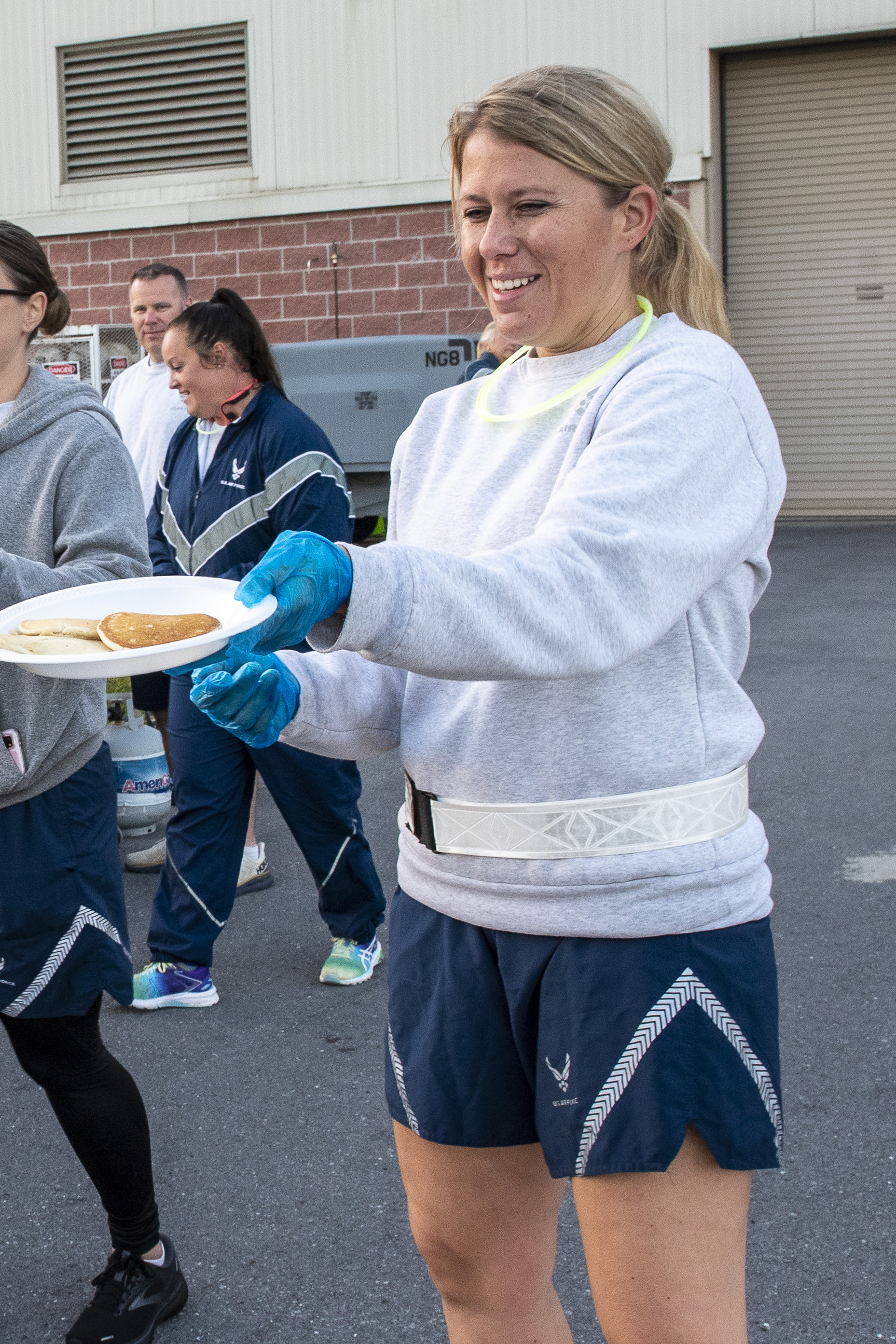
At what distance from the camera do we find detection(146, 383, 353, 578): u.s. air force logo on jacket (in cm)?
416

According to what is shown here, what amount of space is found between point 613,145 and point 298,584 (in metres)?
0.70

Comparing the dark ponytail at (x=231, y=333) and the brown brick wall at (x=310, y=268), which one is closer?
the dark ponytail at (x=231, y=333)

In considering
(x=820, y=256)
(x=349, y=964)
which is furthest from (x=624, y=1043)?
(x=820, y=256)

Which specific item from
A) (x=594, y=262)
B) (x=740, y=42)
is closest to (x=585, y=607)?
(x=594, y=262)

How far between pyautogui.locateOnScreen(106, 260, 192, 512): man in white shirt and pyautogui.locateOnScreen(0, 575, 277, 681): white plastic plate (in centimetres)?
368

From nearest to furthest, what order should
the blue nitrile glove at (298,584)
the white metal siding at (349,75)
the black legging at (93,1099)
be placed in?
the blue nitrile glove at (298,584) < the black legging at (93,1099) < the white metal siding at (349,75)

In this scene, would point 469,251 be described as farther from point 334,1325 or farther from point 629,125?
point 334,1325

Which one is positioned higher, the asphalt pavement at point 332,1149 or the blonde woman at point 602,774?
the blonde woman at point 602,774

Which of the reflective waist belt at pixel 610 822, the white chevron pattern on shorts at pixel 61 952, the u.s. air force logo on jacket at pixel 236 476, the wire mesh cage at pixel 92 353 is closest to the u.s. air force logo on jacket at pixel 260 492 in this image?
the u.s. air force logo on jacket at pixel 236 476

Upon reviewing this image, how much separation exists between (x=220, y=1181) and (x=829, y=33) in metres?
12.5

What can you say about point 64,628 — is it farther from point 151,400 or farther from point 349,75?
point 349,75

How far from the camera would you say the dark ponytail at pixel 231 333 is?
419 cm

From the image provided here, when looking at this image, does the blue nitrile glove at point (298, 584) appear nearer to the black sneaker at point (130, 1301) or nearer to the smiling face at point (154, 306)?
the black sneaker at point (130, 1301)

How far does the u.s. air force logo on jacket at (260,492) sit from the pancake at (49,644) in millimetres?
2462
